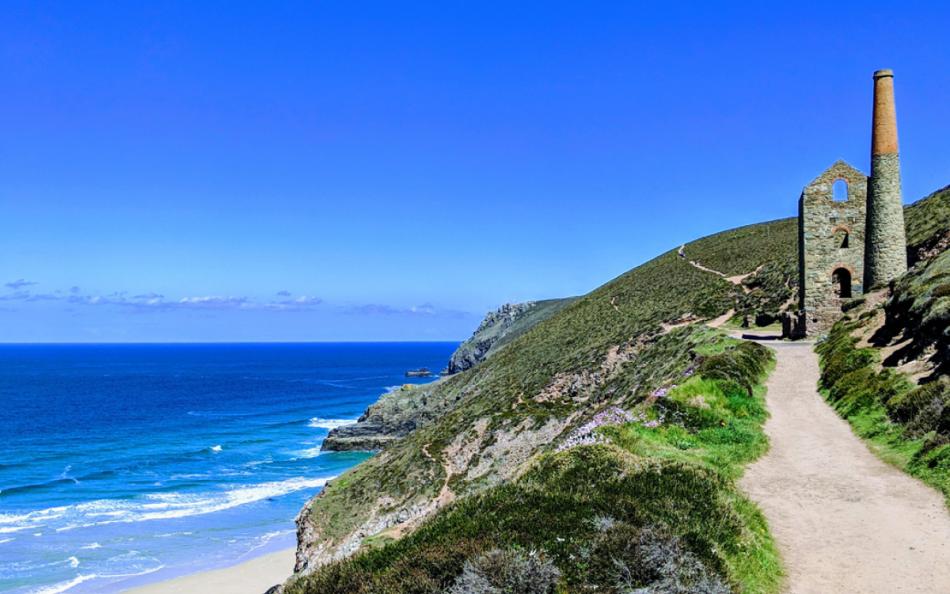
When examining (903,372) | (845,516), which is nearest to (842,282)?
(903,372)

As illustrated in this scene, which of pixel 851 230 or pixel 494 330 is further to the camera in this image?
pixel 494 330

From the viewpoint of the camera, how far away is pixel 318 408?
102875 millimetres

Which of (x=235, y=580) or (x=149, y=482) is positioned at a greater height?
(x=149, y=482)

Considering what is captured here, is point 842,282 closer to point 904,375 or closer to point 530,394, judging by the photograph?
point 904,375

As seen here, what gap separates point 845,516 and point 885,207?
24.8 metres

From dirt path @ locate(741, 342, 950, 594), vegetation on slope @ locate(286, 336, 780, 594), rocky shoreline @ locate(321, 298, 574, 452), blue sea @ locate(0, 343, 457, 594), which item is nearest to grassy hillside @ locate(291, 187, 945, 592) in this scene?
vegetation on slope @ locate(286, 336, 780, 594)

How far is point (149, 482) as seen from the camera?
5284 cm

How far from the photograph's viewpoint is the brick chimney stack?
3003 cm

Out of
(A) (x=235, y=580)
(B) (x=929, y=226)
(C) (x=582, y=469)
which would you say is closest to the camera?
(C) (x=582, y=469)

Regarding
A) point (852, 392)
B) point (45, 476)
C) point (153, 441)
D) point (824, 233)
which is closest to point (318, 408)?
point (153, 441)

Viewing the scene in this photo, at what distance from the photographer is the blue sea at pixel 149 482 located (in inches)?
1374

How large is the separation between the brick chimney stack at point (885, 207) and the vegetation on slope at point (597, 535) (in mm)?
21011

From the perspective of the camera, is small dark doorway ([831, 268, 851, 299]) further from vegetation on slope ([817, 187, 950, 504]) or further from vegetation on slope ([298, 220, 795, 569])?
vegetation on slope ([298, 220, 795, 569])

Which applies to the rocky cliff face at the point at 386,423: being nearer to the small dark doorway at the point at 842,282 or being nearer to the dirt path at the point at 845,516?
the small dark doorway at the point at 842,282
